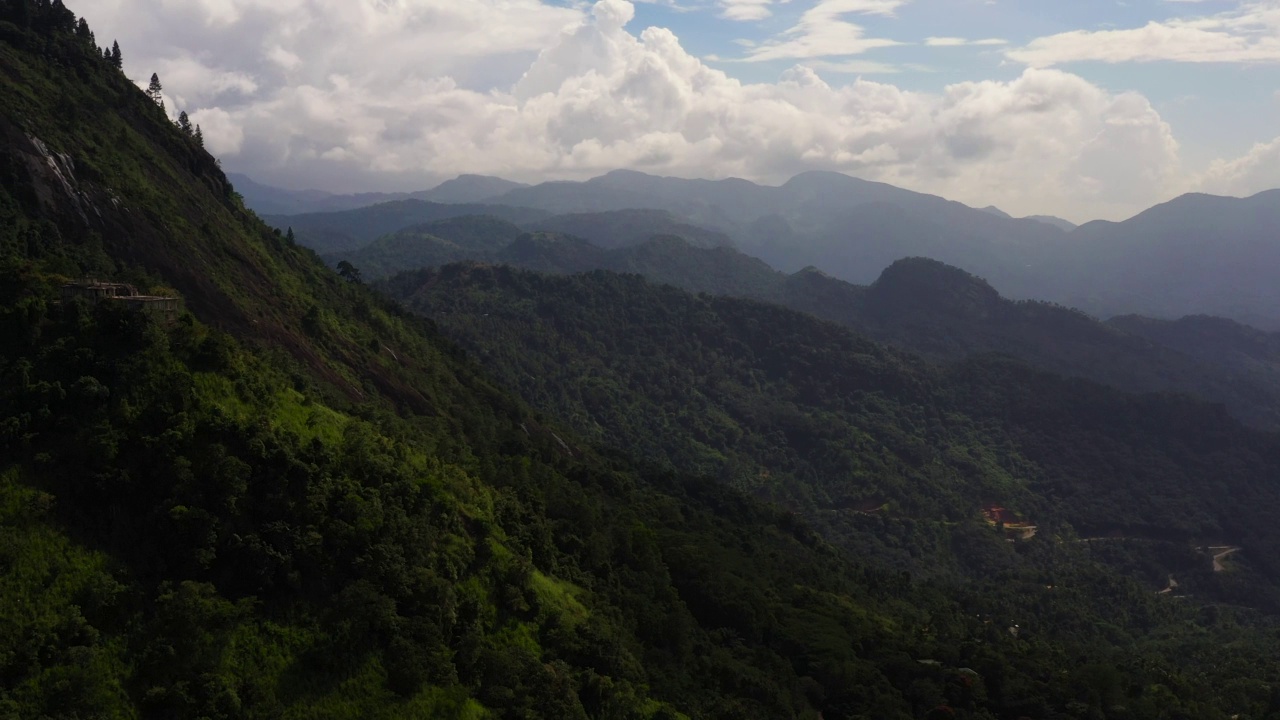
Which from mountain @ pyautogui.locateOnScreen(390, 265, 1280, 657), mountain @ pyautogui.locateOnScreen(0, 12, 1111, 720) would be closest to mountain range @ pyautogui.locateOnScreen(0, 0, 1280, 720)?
mountain @ pyautogui.locateOnScreen(0, 12, 1111, 720)

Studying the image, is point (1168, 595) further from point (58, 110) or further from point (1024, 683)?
point (58, 110)

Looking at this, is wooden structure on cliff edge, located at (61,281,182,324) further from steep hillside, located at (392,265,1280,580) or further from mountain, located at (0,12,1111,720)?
steep hillside, located at (392,265,1280,580)

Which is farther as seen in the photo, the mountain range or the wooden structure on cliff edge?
the wooden structure on cliff edge

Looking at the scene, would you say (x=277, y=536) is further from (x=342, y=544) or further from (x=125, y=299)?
(x=125, y=299)

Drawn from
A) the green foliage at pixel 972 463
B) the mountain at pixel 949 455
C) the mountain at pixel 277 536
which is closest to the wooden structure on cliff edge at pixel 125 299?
the mountain at pixel 277 536

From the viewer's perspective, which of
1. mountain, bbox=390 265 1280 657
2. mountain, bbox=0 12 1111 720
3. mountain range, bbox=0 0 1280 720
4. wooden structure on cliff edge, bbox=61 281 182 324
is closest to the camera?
mountain, bbox=0 12 1111 720

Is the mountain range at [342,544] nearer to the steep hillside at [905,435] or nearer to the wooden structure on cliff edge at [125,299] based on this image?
the wooden structure on cliff edge at [125,299]

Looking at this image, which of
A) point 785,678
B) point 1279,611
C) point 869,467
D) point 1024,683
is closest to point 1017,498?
point 869,467

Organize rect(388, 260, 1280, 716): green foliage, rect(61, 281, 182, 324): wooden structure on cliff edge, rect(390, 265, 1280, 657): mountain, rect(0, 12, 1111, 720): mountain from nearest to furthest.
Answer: rect(0, 12, 1111, 720): mountain → rect(61, 281, 182, 324): wooden structure on cliff edge → rect(388, 260, 1280, 716): green foliage → rect(390, 265, 1280, 657): mountain
